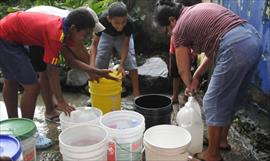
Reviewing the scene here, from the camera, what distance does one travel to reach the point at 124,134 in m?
3.28

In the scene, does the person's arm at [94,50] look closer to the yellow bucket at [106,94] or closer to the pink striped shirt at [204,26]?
the yellow bucket at [106,94]

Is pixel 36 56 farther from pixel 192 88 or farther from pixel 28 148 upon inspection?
pixel 192 88

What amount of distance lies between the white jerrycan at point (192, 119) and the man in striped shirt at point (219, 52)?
0.19 metres

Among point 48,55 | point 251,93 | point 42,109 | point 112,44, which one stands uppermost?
point 48,55

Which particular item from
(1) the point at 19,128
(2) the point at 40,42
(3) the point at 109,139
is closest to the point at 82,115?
(3) the point at 109,139

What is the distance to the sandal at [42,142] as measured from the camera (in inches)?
160

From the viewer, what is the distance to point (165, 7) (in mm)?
3734

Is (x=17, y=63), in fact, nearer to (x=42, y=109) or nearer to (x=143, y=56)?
(x=42, y=109)

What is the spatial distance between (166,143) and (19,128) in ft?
4.54

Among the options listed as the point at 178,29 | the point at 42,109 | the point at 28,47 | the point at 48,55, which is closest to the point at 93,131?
the point at 48,55

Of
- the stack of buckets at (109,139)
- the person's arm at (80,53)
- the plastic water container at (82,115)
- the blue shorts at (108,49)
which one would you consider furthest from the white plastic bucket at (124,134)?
the blue shorts at (108,49)

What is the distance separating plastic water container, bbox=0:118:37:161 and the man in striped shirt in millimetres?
1555

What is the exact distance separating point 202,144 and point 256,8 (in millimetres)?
1696

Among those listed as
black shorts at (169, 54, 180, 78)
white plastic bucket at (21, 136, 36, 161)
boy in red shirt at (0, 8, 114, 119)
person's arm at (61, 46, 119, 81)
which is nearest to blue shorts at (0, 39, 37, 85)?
boy in red shirt at (0, 8, 114, 119)
